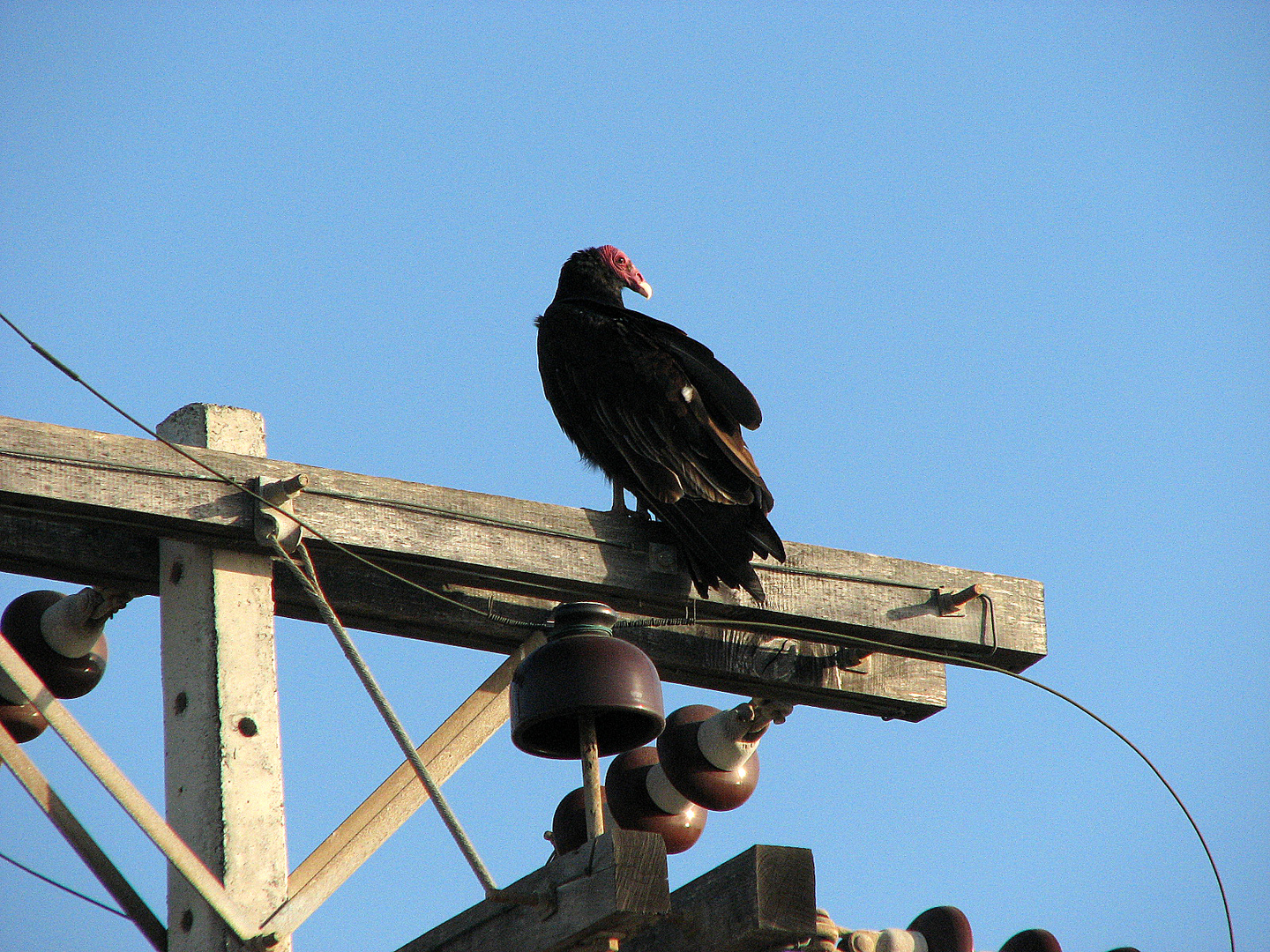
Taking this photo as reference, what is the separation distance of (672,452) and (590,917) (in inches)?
59.4

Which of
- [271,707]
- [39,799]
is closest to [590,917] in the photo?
[271,707]

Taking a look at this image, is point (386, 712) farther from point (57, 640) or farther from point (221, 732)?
point (57, 640)

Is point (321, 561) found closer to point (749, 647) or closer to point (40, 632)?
point (40, 632)

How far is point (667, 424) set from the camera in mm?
3645

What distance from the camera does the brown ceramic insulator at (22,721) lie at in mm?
3031

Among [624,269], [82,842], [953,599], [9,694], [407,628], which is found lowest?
[82,842]

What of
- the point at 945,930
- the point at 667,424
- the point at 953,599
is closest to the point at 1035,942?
the point at 945,930

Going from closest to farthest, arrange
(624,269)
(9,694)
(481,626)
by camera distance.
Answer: (9,694) < (481,626) < (624,269)

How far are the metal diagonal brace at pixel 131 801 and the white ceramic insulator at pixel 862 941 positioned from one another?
4.83ft

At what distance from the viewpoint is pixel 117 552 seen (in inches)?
116

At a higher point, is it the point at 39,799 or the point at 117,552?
the point at 117,552

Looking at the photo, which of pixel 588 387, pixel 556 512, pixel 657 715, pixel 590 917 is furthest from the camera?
pixel 588 387

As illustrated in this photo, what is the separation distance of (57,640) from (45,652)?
5 cm

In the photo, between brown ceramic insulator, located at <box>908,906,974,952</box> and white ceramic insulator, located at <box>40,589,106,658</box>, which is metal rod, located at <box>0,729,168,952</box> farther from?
brown ceramic insulator, located at <box>908,906,974,952</box>
